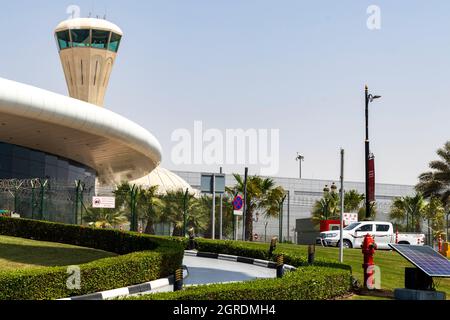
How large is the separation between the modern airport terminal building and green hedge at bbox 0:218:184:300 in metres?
11.7

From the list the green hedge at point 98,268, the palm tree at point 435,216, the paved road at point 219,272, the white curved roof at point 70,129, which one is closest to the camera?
the green hedge at point 98,268

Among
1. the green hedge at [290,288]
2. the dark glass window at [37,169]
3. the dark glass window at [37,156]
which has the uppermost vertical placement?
the dark glass window at [37,156]

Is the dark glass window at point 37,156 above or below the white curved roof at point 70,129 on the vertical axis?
below

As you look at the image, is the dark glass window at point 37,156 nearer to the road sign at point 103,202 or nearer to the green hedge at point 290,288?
the road sign at point 103,202

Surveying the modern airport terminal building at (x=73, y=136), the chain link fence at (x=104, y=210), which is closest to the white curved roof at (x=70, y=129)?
the modern airport terminal building at (x=73, y=136)

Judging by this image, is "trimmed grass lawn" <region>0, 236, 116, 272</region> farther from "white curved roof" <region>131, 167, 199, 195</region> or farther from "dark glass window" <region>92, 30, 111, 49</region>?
"white curved roof" <region>131, 167, 199, 195</region>

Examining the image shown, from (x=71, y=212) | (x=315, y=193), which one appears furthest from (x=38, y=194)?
(x=315, y=193)

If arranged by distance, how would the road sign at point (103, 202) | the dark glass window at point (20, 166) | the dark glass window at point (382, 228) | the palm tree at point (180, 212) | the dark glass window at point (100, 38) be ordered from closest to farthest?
the road sign at point (103, 202)
the dark glass window at point (382, 228)
the dark glass window at point (20, 166)
the palm tree at point (180, 212)
the dark glass window at point (100, 38)

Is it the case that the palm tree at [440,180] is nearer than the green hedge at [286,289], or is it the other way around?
the green hedge at [286,289]

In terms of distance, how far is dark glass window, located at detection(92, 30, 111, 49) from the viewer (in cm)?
6444

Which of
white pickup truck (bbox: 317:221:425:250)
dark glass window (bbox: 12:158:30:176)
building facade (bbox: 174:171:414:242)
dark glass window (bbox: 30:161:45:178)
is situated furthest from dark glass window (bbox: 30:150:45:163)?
building facade (bbox: 174:171:414:242)

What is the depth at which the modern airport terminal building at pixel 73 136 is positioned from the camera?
37.0 metres

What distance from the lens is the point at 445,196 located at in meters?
50.1

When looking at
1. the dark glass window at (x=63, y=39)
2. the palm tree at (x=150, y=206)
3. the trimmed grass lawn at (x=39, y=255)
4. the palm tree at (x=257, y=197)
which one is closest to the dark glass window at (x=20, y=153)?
the palm tree at (x=150, y=206)
